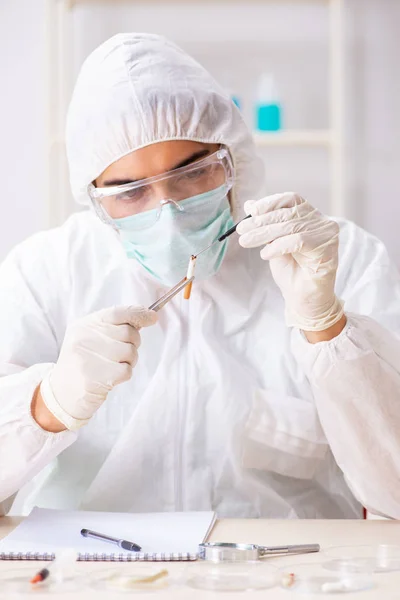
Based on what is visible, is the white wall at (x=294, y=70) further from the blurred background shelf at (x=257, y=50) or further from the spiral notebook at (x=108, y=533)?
the spiral notebook at (x=108, y=533)

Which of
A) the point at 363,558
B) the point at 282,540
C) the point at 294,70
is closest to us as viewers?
the point at 363,558

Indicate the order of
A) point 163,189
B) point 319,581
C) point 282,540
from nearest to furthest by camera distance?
1. point 319,581
2. point 282,540
3. point 163,189

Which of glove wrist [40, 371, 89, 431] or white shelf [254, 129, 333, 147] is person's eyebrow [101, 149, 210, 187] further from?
white shelf [254, 129, 333, 147]

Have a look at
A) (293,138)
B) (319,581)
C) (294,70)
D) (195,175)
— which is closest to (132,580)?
(319,581)

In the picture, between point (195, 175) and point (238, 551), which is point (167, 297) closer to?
point (195, 175)

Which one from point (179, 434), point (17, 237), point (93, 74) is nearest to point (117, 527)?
point (179, 434)

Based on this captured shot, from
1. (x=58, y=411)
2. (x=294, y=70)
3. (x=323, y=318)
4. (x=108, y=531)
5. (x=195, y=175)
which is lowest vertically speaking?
(x=108, y=531)

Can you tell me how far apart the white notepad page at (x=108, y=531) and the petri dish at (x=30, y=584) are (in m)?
0.11

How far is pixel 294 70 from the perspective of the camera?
9.56 ft

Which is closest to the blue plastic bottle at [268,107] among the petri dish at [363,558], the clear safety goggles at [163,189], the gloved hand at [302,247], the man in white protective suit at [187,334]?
the man in white protective suit at [187,334]

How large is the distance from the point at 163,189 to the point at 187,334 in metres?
0.30

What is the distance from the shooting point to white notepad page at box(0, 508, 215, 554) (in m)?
1.20

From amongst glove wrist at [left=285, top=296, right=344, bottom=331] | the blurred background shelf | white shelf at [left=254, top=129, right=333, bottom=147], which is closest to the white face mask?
glove wrist at [left=285, top=296, right=344, bottom=331]

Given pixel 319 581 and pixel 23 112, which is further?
pixel 23 112
